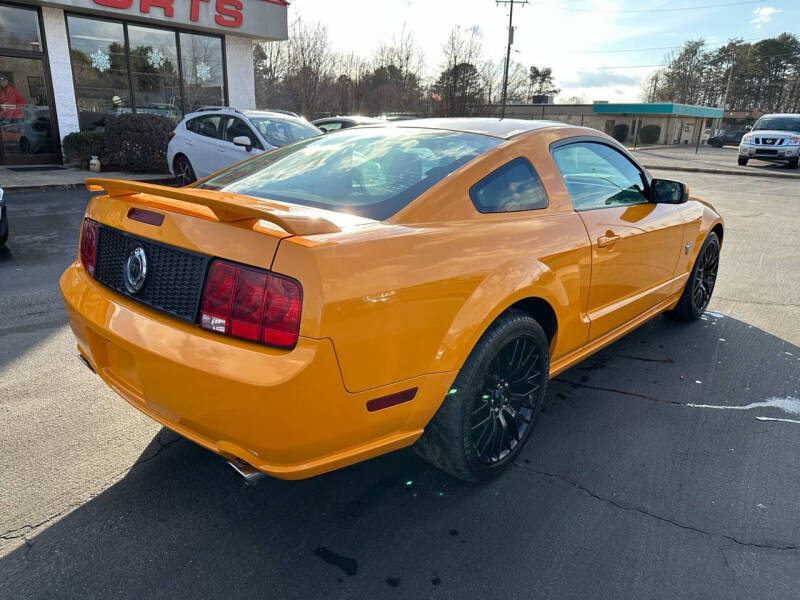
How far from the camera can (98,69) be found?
1461cm

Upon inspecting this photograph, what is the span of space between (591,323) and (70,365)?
124 inches

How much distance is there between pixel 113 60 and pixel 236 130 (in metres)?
7.63

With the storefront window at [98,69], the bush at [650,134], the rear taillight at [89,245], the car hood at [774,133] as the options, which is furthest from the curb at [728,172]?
the bush at [650,134]

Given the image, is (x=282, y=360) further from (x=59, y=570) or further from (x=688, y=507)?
(x=688, y=507)

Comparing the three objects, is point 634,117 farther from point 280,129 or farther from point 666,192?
point 666,192

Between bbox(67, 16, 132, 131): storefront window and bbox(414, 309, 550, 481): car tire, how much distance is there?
15.4 meters

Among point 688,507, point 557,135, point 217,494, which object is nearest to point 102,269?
point 217,494

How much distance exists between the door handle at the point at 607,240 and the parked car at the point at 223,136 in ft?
23.8

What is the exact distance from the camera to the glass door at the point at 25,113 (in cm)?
1341

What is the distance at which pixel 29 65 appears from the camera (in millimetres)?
13547

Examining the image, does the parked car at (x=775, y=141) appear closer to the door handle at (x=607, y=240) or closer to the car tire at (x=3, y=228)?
the door handle at (x=607, y=240)

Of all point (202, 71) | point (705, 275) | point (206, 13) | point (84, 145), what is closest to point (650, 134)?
point (202, 71)

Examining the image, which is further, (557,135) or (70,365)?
(70,365)

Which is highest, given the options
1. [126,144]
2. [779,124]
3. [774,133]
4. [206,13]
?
[206,13]
